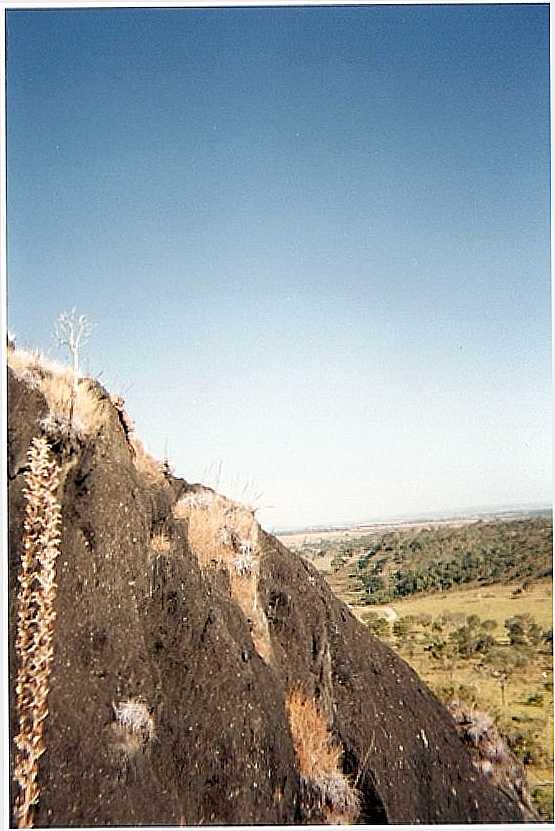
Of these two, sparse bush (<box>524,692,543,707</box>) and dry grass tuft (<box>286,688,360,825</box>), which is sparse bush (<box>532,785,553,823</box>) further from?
dry grass tuft (<box>286,688,360,825</box>)

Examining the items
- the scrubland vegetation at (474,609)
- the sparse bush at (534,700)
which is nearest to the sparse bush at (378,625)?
the scrubland vegetation at (474,609)

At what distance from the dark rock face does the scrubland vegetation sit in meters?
0.15

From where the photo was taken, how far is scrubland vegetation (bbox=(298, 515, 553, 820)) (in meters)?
5.18

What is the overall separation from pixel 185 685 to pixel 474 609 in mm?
1463

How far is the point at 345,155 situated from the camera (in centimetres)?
534

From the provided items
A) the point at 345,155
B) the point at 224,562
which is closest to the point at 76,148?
the point at 345,155

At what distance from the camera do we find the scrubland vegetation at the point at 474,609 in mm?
5176

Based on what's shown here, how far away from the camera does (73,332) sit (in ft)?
17.3

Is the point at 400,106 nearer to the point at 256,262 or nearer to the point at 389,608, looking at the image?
the point at 256,262

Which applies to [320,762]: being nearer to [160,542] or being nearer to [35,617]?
[160,542]

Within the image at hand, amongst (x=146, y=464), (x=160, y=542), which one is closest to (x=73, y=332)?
(x=146, y=464)

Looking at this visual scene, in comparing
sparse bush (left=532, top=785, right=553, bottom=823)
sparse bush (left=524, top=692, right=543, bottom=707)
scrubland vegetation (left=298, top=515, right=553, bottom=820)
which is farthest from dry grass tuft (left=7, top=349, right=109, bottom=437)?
sparse bush (left=532, top=785, right=553, bottom=823)

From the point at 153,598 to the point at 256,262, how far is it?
1.74 meters

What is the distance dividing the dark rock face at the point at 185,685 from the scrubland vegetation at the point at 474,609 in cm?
15
